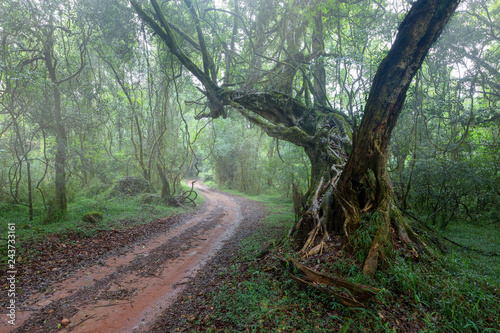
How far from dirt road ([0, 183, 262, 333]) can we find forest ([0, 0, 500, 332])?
5 cm

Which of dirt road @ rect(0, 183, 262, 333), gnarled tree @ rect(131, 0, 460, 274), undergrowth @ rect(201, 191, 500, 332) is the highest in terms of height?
gnarled tree @ rect(131, 0, 460, 274)

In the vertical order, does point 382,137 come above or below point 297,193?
above

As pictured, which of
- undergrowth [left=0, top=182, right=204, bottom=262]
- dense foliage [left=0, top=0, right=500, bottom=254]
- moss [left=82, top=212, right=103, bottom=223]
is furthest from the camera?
moss [left=82, top=212, right=103, bottom=223]

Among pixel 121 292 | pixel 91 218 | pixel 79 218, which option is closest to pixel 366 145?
pixel 121 292

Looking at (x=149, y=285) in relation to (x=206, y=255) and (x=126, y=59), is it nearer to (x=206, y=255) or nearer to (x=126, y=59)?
(x=206, y=255)

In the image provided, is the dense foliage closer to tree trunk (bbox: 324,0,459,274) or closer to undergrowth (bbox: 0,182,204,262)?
undergrowth (bbox: 0,182,204,262)

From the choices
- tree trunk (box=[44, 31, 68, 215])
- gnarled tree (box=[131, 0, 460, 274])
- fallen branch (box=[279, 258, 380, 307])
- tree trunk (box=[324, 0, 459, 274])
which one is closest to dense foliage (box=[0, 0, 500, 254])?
tree trunk (box=[44, 31, 68, 215])

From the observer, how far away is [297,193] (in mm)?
6762

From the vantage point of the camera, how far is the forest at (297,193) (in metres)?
3.34

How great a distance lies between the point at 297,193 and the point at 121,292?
4.71 meters

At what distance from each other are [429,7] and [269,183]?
69.9 feet

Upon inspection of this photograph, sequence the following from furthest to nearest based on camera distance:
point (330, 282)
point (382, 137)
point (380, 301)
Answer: point (382, 137)
point (330, 282)
point (380, 301)

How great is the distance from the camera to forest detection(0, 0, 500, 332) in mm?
3338

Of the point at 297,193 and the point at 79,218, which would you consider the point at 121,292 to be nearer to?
the point at 297,193
